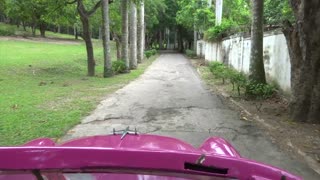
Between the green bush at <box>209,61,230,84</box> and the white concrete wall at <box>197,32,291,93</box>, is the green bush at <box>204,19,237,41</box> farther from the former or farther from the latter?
the green bush at <box>209,61,230,84</box>

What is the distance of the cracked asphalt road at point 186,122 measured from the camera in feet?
22.6

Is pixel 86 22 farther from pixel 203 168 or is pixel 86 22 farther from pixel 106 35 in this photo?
pixel 203 168

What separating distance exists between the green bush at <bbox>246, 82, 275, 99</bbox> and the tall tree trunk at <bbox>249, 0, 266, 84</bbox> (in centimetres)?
51

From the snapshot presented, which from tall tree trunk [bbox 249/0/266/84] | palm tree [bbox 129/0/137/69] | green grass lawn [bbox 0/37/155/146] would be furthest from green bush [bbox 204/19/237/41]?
tall tree trunk [bbox 249/0/266/84]

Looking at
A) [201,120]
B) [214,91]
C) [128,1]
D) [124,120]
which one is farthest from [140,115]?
[128,1]

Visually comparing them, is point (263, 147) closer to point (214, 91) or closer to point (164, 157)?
point (164, 157)

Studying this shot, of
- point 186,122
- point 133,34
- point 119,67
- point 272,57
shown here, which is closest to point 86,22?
point 119,67

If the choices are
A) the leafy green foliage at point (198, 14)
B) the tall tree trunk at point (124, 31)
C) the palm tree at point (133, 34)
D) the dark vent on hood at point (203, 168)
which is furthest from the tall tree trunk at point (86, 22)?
the dark vent on hood at point (203, 168)

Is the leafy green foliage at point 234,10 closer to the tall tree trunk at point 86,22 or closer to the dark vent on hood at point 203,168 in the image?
the tall tree trunk at point 86,22

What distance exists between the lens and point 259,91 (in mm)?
12383

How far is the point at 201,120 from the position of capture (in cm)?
945

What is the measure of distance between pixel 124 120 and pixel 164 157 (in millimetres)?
7696

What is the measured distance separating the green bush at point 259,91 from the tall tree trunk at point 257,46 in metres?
0.51

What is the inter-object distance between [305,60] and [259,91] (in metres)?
3.73
